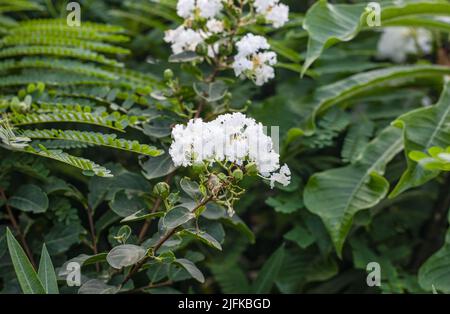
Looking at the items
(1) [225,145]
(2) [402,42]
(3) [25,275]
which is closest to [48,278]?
(3) [25,275]

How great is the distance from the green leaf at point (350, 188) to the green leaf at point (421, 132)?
0.22 feet

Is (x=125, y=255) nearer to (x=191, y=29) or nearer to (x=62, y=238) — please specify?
(x=62, y=238)

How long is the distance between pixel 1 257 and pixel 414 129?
870 millimetres

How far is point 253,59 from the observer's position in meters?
1.32

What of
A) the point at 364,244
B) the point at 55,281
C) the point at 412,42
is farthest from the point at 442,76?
Answer: the point at 55,281

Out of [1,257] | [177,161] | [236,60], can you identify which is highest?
[236,60]

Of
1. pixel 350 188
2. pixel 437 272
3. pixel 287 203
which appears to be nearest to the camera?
pixel 437 272

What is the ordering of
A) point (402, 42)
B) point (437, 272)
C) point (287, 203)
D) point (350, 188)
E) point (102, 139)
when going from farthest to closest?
point (402, 42)
point (287, 203)
point (350, 188)
point (437, 272)
point (102, 139)

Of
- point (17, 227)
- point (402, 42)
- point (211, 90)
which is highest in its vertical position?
point (402, 42)

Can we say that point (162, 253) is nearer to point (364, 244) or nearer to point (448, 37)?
point (364, 244)

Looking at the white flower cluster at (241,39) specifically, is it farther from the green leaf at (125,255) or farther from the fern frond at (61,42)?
the green leaf at (125,255)

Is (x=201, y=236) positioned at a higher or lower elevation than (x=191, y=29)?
lower

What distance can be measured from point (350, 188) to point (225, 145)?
1.54 ft

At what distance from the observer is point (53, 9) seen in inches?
75.4
